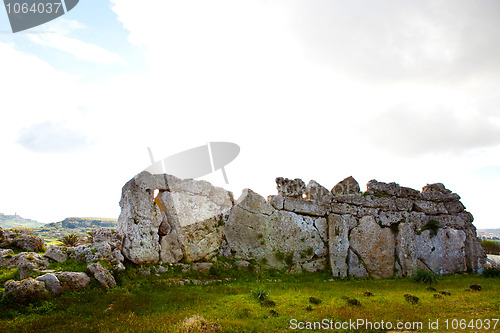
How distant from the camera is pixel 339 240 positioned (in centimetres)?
1981

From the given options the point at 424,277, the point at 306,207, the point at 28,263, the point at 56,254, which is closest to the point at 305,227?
the point at 306,207

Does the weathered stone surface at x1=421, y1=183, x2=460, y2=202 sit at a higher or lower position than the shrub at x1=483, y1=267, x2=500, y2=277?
higher

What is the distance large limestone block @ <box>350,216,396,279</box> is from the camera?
65.4 feet

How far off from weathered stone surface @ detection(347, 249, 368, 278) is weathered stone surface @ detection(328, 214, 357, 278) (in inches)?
10.6

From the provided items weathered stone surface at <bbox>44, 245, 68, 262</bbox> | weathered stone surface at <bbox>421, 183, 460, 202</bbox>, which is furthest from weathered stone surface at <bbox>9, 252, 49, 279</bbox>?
weathered stone surface at <bbox>421, 183, 460, 202</bbox>

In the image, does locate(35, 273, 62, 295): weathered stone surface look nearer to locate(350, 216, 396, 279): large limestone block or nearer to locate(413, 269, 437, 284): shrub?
locate(350, 216, 396, 279): large limestone block

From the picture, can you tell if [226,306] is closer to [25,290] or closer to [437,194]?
[25,290]

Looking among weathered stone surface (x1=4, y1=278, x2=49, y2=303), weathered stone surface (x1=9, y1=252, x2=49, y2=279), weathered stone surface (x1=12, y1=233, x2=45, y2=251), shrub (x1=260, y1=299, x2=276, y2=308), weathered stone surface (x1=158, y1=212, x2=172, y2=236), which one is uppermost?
weathered stone surface (x1=158, y1=212, x2=172, y2=236)

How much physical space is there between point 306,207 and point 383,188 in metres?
5.52

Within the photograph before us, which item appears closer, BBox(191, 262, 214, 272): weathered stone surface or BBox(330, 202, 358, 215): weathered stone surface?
BBox(191, 262, 214, 272): weathered stone surface

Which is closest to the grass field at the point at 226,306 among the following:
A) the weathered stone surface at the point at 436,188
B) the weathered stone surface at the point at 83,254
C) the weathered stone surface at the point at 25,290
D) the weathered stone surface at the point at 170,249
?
the weathered stone surface at the point at 25,290

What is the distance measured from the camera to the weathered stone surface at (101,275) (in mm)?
12664

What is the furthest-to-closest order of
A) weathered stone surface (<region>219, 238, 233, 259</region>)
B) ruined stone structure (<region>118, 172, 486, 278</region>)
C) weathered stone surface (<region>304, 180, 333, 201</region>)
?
weathered stone surface (<region>304, 180, 333, 201</region>), weathered stone surface (<region>219, 238, 233, 259</region>), ruined stone structure (<region>118, 172, 486, 278</region>)

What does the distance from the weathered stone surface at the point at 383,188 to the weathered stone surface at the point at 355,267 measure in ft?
14.3
